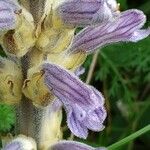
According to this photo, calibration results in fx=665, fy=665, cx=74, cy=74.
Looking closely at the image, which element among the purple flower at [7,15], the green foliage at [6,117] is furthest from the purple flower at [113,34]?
the green foliage at [6,117]

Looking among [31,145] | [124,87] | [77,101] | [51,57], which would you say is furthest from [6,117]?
[124,87]

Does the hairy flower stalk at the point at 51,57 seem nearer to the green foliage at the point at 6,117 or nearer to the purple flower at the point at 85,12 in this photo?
the purple flower at the point at 85,12

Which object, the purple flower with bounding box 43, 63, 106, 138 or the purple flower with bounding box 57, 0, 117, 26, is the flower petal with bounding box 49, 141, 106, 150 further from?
the purple flower with bounding box 57, 0, 117, 26

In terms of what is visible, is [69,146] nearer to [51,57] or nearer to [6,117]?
[51,57]

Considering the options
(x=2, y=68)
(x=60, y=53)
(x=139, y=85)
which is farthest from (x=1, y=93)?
(x=139, y=85)

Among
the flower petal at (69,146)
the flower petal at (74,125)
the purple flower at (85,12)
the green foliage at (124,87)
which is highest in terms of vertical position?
the purple flower at (85,12)

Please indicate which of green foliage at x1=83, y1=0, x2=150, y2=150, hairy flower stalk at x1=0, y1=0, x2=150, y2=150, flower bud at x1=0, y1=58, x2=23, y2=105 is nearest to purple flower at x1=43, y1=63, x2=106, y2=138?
hairy flower stalk at x1=0, y1=0, x2=150, y2=150

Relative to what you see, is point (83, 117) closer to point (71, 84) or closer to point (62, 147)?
point (71, 84)

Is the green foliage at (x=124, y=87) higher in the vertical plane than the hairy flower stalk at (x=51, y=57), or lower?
lower

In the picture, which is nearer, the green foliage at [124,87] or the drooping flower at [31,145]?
the drooping flower at [31,145]
